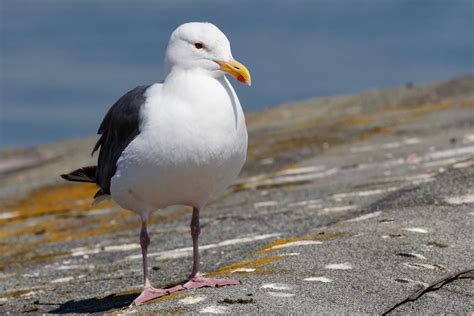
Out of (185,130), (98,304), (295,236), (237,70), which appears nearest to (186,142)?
(185,130)

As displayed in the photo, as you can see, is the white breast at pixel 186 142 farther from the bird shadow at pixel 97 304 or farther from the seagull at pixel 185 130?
the bird shadow at pixel 97 304

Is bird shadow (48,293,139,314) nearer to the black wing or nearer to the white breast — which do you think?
the black wing

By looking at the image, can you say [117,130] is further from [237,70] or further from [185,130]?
[237,70]

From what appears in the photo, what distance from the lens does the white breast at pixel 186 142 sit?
10.6m

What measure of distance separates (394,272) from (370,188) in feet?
36.8

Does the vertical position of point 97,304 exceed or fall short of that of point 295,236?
it exceeds it

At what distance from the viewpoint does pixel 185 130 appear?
10.5 metres

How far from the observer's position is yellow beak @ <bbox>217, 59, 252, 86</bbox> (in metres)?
10.7

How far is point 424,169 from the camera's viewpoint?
24.8 metres

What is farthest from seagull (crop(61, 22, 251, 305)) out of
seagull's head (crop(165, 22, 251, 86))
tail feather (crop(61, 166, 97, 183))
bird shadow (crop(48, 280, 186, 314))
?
tail feather (crop(61, 166, 97, 183))

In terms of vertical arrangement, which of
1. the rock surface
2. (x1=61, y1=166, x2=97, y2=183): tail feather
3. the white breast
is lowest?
the rock surface

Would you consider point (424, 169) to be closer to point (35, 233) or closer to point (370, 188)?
point (370, 188)

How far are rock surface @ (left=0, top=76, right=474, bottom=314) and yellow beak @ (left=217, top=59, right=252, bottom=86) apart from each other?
2459mm

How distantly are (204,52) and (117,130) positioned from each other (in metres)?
1.67
